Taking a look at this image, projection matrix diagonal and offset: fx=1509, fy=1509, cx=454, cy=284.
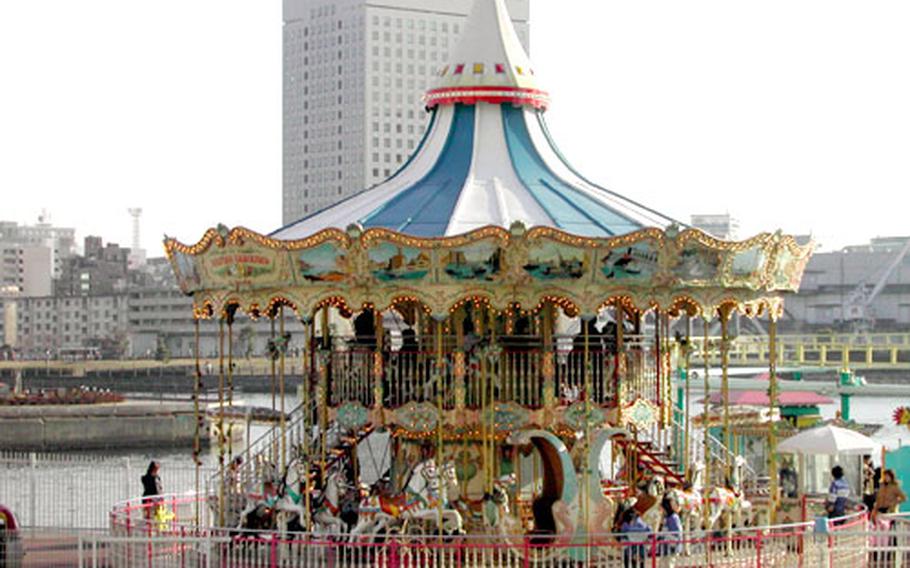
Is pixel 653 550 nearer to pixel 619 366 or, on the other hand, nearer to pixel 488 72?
pixel 619 366

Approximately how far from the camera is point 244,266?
2091 centimetres

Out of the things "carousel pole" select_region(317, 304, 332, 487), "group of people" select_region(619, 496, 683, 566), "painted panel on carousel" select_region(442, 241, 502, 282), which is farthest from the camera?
"carousel pole" select_region(317, 304, 332, 487)

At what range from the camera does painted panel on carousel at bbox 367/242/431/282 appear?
1983cm

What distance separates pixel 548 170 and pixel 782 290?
3.92m

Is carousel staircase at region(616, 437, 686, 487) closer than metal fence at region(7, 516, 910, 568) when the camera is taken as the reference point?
No

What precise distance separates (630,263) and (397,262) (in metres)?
3.08

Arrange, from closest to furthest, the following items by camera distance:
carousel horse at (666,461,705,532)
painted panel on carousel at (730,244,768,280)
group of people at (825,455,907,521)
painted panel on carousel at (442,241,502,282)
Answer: painted panel on carousel at (442,241,502,282)
carousel horse at (666,461,705,532)
painted panel on carousel at (730,244,768,280)
group of people at (825,455,907,521)

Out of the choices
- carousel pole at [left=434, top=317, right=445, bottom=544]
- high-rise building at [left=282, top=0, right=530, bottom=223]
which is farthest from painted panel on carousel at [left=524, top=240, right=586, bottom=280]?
high-rise building at [left=282, top=0, right=530, bottom=223]

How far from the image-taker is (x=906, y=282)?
142 metres

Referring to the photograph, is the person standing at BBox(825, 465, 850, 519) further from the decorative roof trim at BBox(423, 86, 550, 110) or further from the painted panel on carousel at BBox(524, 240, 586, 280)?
the decorative roof trim at BBox(423, 86, 550, 110)

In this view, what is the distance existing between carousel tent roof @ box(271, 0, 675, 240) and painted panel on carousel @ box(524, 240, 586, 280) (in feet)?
2.85

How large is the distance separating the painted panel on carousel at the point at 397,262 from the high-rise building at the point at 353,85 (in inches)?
5502

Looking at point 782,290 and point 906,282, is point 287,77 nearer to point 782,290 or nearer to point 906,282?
point 906,282

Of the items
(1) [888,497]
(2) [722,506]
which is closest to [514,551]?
(2) [722,506]
